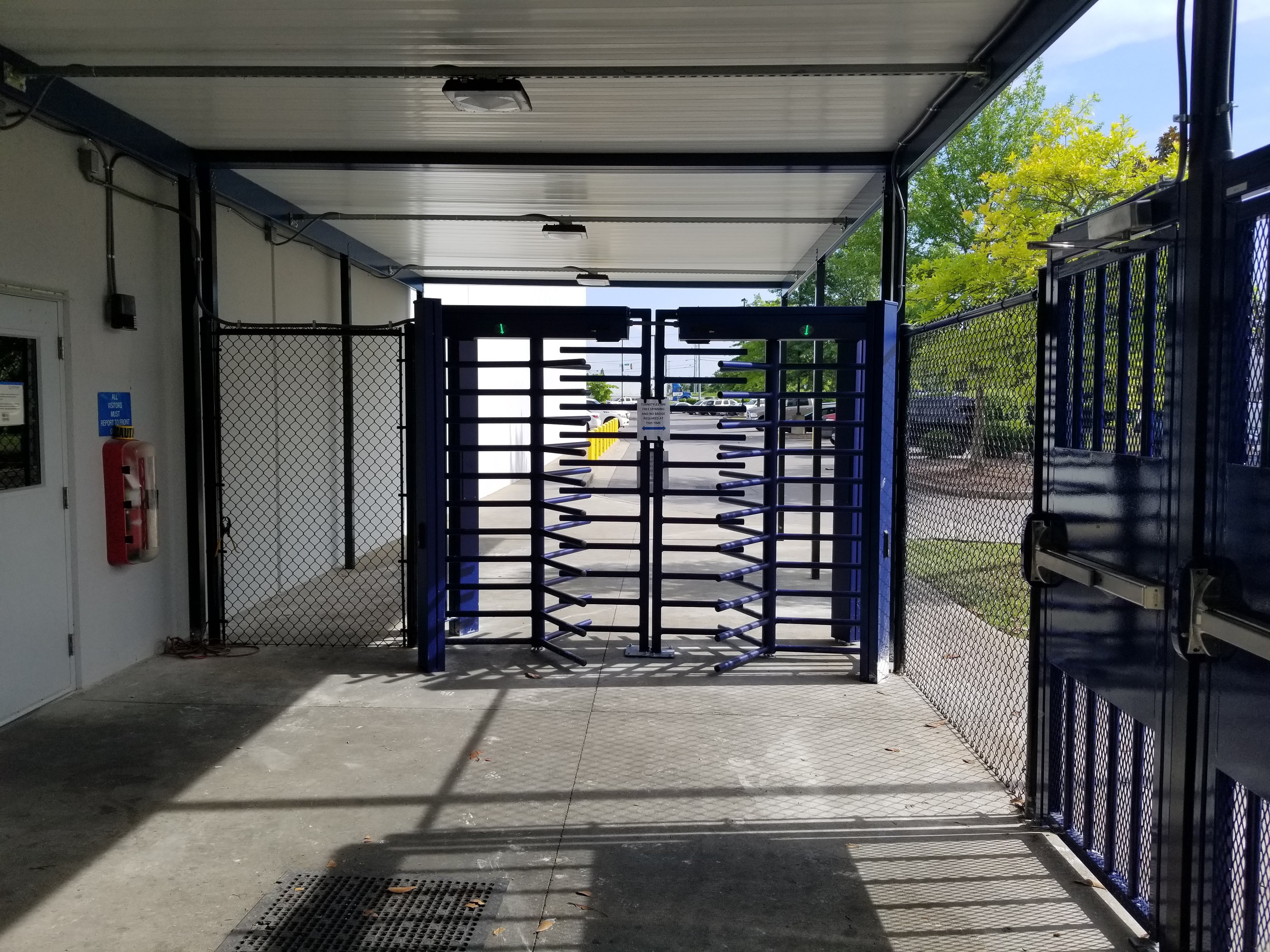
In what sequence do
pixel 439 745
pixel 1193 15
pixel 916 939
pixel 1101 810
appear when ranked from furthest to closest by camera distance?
pixel 439 745 → pixel 1101 810 → pixel 916 939 → pixel 1193 15

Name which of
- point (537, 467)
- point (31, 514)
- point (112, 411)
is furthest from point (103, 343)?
point (537, 467)

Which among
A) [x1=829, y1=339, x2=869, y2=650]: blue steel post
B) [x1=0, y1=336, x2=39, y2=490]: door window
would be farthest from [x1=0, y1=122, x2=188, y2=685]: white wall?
[x1=829, y1=339, x2=869, y2=650]: blue steel post

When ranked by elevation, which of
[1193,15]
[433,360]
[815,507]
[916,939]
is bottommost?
[916,939]

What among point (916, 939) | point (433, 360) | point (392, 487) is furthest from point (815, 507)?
point (392, 487)

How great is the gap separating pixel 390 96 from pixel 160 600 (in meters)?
3.83

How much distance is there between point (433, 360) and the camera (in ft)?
21.8

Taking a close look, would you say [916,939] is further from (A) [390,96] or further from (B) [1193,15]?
(A) [390,96]

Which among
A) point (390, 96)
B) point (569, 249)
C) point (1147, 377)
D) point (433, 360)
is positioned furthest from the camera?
point (569, 249)

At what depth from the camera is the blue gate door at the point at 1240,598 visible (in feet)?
8.41

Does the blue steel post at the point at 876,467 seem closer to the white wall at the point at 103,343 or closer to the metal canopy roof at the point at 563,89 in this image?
the metal canopy roof at the point at 563,89

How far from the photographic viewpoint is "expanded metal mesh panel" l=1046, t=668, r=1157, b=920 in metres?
3.37

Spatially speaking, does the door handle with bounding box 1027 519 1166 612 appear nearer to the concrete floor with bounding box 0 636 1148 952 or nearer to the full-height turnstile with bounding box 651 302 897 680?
the concrete floor with bounding box 0 636 1148 952

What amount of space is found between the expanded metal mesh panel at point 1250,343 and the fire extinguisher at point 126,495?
6112mm

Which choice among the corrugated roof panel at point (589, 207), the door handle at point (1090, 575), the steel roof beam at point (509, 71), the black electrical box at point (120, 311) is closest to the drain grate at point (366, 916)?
the door handle at point (1090, 575)
